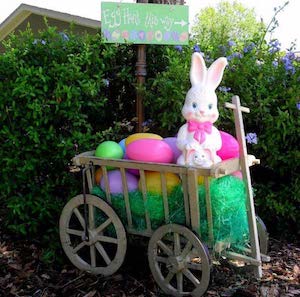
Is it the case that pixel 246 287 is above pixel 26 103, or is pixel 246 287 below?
below

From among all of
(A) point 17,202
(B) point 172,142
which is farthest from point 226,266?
A: (A) point 17,202

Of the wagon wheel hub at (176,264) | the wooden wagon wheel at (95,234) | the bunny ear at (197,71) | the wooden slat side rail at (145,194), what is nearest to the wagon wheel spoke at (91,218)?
Answer: the wooden wagon wheel at (95,234)

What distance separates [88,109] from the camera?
11.5 feet

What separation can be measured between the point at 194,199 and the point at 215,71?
78 centimetres

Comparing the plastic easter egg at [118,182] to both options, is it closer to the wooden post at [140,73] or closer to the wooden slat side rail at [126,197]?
the wooden slat side rail at [126,197]

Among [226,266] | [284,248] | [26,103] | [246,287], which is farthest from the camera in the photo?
[284,248]

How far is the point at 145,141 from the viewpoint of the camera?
2697mm

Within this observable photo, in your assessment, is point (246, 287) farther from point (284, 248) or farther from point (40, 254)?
point (40, 254)

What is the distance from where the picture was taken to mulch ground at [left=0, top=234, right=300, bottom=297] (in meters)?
2.81

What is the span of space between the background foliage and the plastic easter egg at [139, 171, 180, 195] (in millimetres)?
681

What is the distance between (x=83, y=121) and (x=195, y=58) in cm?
115

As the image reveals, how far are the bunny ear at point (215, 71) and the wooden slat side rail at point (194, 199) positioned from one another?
22.5 inches

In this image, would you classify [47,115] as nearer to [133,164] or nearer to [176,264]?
[133,164]

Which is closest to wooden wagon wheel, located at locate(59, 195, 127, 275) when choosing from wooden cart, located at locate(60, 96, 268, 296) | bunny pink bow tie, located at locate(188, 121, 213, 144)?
wooden cart, located at locate(60, 96, 268, 296)
